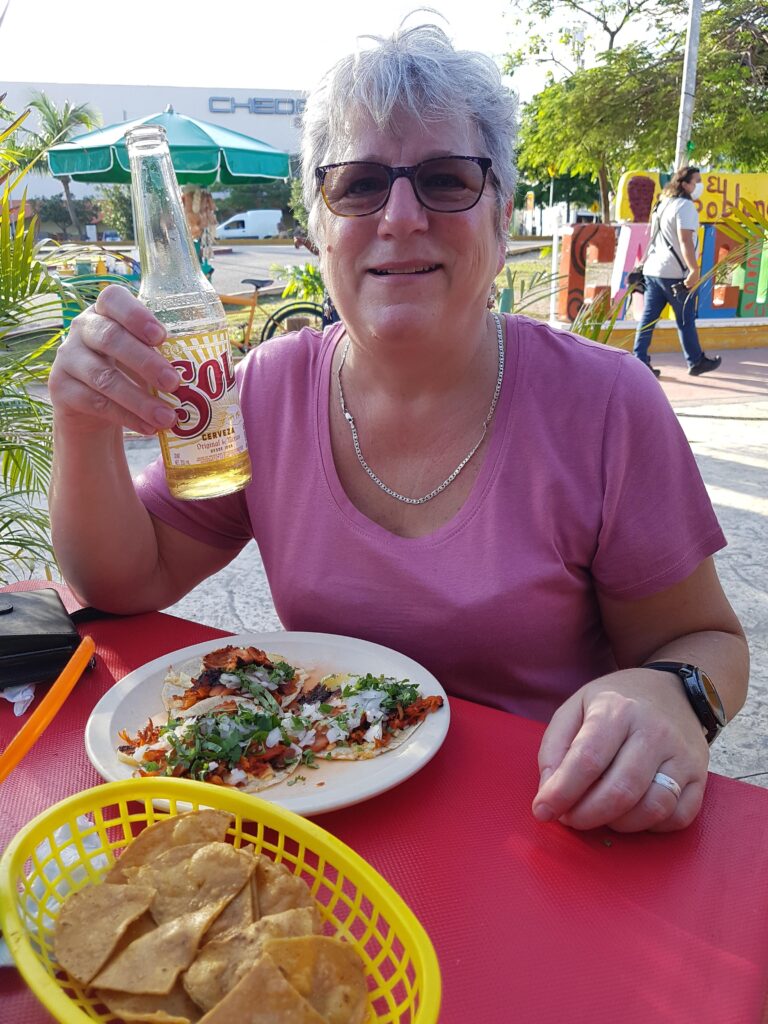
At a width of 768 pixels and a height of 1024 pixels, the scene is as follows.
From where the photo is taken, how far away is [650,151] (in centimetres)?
1998

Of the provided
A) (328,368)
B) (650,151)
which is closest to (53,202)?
(650,151)

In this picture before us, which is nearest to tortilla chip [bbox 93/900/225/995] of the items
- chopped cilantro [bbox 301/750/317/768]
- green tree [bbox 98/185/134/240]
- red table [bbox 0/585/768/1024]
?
red table [bbox 0/585/768/1024]

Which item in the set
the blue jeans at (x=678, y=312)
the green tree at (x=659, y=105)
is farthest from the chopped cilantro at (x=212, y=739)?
the green tree at (x=659, y=105)

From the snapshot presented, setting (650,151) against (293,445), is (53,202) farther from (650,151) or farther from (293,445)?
(293,445)

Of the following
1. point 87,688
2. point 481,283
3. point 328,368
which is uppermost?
point 481,283

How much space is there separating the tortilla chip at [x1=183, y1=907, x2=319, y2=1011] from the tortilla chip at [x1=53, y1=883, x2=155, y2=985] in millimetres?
80

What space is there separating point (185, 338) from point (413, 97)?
24.8 inches

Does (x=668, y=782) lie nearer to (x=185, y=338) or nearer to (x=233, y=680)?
(x=233, y=680)

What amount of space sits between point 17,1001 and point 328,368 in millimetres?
1325

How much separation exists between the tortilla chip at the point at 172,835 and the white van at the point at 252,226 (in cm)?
4251

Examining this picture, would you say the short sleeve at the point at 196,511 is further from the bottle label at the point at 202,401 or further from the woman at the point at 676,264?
the woman at the point at 676,264

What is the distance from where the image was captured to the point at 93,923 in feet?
2.37

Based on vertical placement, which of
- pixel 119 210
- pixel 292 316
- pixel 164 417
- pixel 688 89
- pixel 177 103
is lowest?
pixel 292 316

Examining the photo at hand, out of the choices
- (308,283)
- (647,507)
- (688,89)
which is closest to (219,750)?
(647,507)
